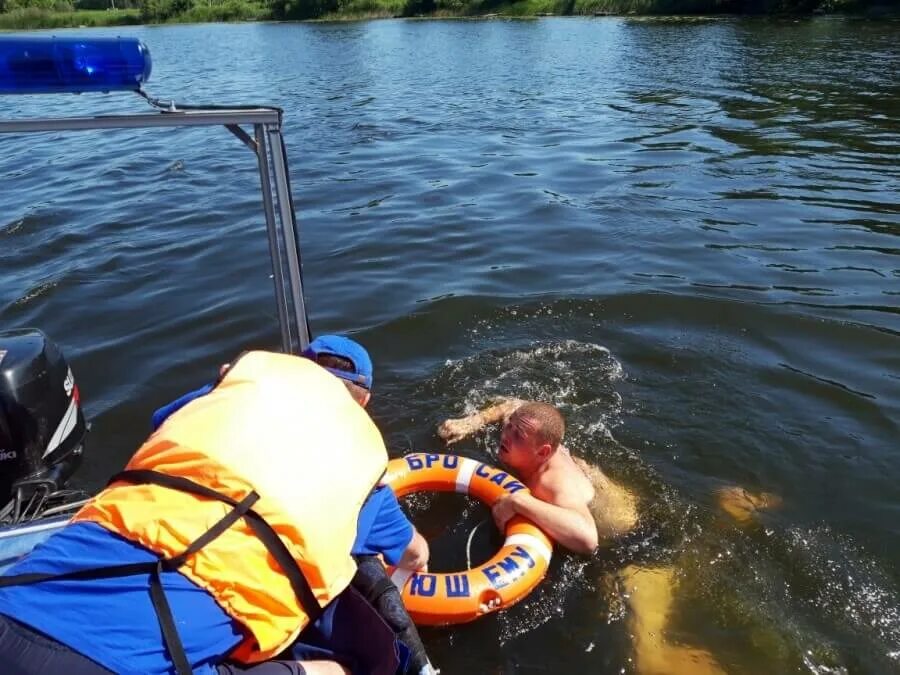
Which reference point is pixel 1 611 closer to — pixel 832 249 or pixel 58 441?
pixel 58 441

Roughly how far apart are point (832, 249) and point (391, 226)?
522cm

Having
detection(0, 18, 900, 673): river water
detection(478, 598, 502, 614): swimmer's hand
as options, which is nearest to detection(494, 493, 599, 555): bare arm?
detection(0, 18, 900, 673): river water

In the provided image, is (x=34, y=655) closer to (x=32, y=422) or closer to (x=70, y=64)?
(x=70, y=64)

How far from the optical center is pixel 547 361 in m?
6.25

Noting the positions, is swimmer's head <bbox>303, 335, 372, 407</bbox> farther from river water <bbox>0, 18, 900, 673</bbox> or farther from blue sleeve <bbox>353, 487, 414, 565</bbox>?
river water <bbox>0, 18, 900, 673</bbox>

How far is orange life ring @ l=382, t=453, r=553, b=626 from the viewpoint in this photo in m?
Answer: 3.68

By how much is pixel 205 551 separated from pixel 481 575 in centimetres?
193

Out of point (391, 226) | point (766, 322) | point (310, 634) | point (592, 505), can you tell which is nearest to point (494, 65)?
point (391, 226)

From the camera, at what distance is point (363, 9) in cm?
6103

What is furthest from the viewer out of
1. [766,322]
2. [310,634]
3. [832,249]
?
[832,249]

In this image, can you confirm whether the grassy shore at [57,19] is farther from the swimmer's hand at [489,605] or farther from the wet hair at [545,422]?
the swimmer's hand at [489,605]

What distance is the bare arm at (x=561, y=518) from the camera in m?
4.13

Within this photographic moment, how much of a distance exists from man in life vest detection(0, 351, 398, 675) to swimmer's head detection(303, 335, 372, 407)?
640 mm

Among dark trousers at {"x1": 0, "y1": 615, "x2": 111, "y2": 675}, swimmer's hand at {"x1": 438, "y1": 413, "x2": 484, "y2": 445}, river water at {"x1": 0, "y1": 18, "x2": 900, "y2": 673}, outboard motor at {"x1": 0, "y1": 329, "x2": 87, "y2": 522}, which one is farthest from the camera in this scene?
swimmer's hand at {"x1": 438, "y1": 413, "x2": 484, "y2": 445}
